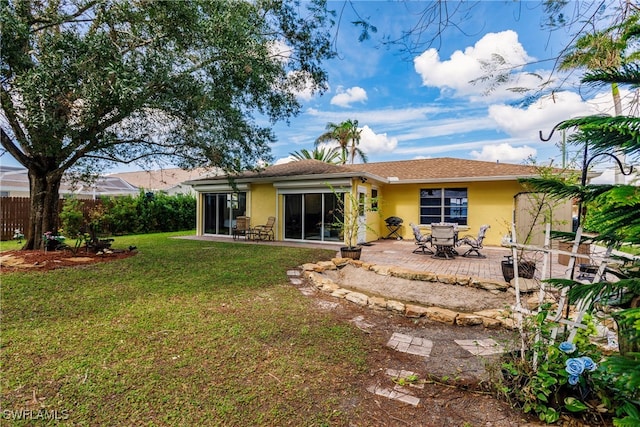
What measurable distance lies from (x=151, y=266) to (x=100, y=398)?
5757 mm

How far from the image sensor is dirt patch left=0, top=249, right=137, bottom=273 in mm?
6959

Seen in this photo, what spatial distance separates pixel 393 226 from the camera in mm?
14562

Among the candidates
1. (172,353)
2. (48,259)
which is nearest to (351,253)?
(172,353)

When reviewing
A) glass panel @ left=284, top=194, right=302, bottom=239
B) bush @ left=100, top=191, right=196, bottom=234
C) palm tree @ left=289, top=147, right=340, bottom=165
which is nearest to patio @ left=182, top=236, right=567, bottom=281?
glass panel @ left=284, top=194, right=302, bottom=239

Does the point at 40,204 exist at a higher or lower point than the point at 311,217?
higher

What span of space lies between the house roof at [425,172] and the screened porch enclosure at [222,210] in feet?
3.35

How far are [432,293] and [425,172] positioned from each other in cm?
953

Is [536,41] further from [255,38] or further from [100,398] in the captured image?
[255,38]

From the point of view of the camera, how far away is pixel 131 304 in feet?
16.3

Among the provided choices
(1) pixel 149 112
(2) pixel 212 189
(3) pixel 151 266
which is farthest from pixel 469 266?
(2) pixel 212 189

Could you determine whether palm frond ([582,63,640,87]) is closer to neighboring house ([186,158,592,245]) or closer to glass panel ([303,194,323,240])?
neighboring house ([186,158,592,245])

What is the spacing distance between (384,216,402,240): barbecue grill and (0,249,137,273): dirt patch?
10.5 meters

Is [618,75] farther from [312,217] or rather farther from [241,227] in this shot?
[241,227]

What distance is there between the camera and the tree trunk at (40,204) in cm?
879
